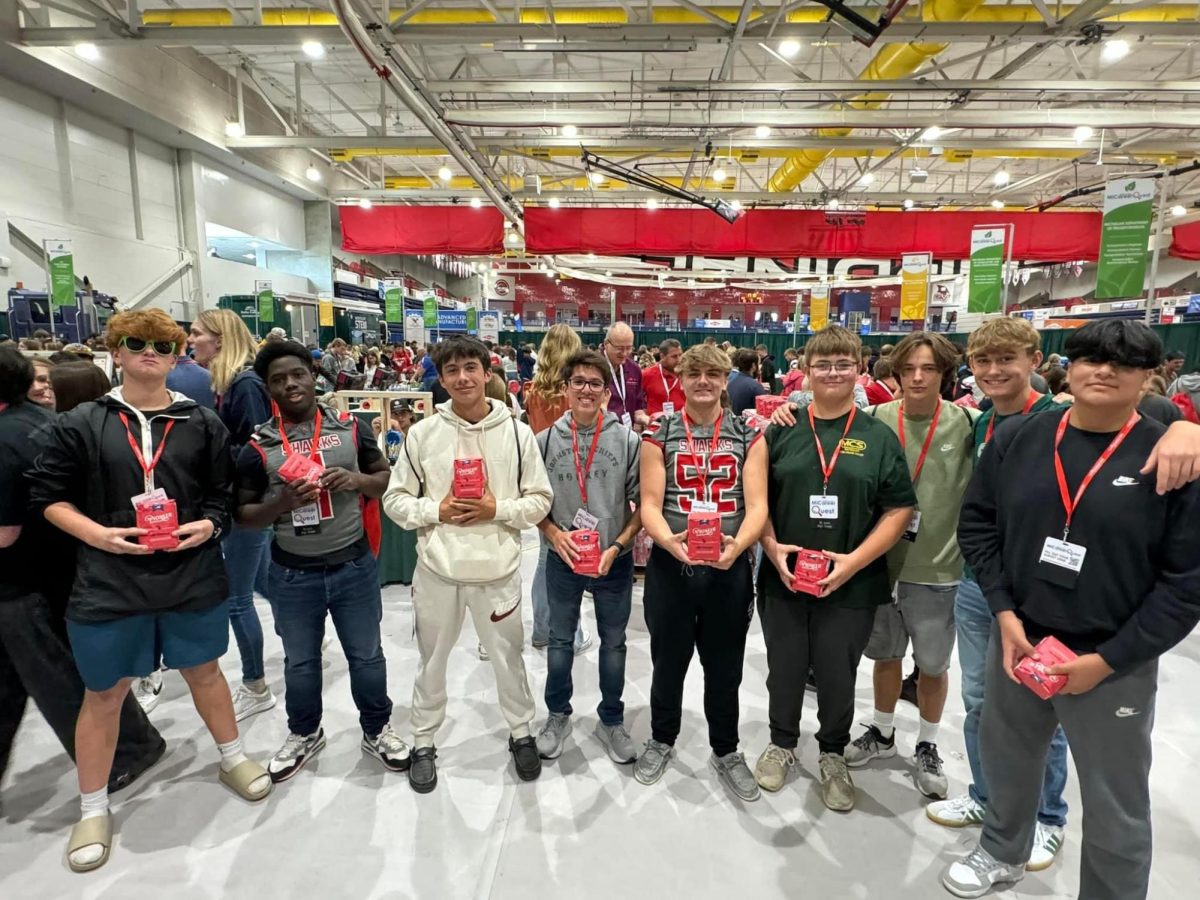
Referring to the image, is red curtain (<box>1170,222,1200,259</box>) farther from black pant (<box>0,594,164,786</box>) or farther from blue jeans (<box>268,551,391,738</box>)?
black pant (<box>0,594,164,786</box>)

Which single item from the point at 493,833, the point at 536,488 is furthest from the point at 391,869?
the point at 536,488

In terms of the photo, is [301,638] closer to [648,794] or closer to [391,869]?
[391,869]

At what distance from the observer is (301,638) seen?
2305 mm

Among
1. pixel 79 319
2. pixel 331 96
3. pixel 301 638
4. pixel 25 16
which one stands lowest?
pixel 301 638

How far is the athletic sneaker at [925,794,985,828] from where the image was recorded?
217cm

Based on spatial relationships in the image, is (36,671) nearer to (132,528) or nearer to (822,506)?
(132,528)

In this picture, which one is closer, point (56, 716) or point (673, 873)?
point (673, 873)

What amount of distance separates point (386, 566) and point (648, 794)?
2577mm

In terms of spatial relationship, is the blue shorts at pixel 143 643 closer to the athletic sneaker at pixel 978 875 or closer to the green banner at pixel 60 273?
the athletic sneaker at pixel 978 875

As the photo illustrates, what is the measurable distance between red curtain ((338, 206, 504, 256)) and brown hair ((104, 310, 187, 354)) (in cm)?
951

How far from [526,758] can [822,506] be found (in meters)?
1.49

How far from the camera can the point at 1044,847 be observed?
6.56 ft

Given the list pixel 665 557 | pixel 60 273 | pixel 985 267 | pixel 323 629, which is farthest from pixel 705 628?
pixel 60 273

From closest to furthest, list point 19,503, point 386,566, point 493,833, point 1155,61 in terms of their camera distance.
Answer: point 19,503
point 493,833
point 386,566
point 1155,61
